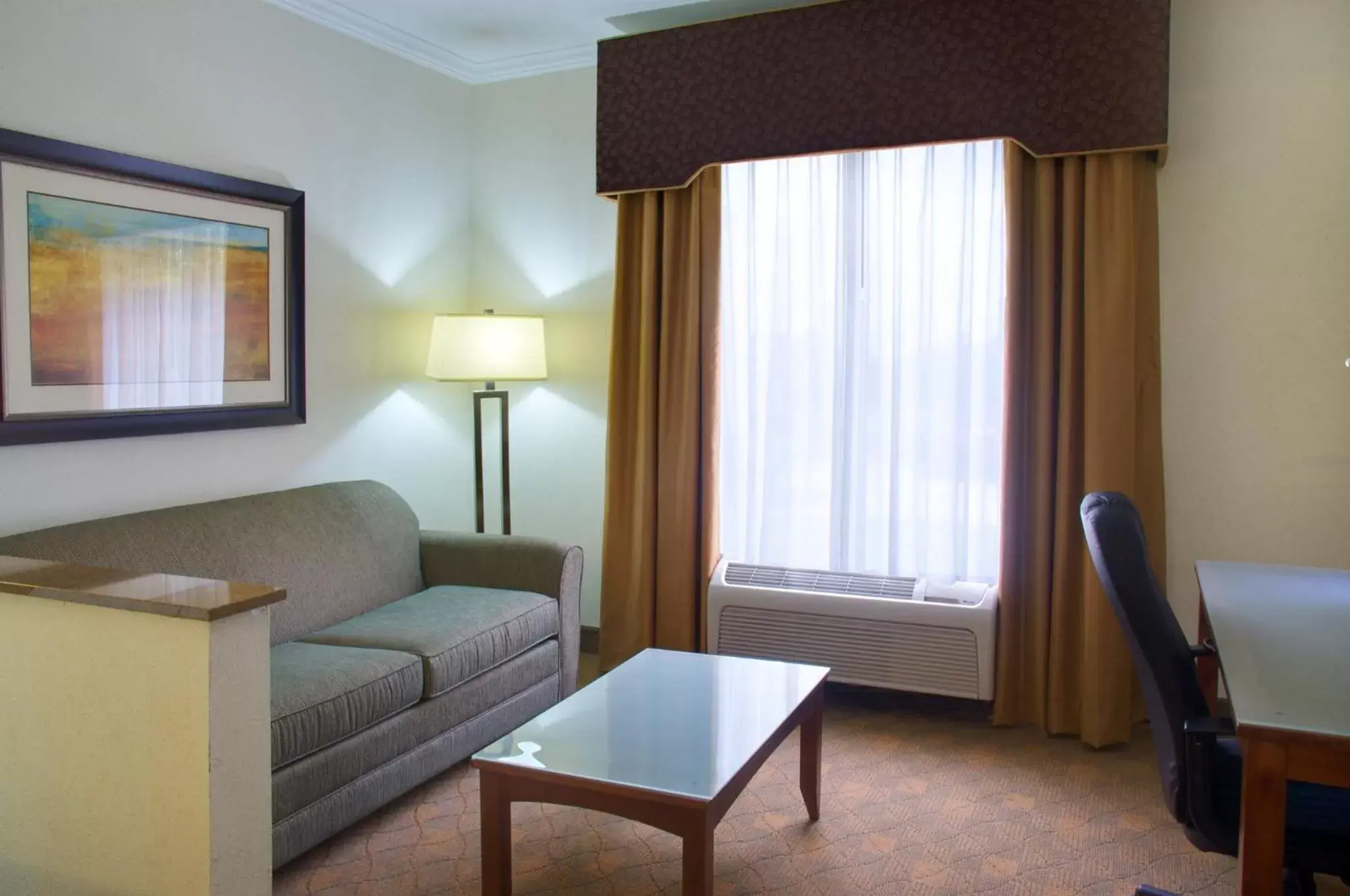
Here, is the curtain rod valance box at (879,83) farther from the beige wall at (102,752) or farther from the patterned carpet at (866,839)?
the beige wall at (102,752)

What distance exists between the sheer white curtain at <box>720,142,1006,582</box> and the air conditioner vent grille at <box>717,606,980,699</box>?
0.27 meters

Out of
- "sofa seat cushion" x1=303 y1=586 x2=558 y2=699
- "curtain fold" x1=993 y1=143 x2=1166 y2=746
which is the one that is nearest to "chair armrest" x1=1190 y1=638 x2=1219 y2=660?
"curtain fold" x1=993 y1=143 x2=1166 y2=746

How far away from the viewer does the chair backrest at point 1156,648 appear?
216 centimetres

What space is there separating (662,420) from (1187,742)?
8.57ft

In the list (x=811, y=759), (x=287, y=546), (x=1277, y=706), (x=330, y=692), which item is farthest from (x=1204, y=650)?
(x=287, y=546)

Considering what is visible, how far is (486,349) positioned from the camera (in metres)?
4.34

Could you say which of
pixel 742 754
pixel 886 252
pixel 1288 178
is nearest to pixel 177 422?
pixel 742 754

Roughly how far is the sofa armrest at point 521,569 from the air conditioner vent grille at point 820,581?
0.67m

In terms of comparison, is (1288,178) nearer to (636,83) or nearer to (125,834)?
(636,83)

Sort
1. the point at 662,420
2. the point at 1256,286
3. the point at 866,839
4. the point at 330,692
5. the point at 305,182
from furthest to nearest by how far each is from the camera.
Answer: the point at 662,420 < the point at 305,182 < the point at 1256,286 < the point at 866,839 < the point at 330,692

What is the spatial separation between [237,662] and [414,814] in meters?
1.38

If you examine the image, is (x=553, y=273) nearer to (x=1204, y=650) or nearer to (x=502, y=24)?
(x=502, y=24)

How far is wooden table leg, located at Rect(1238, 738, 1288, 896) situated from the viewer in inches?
71.6

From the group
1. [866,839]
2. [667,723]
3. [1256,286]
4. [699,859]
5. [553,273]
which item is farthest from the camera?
[553,273]
